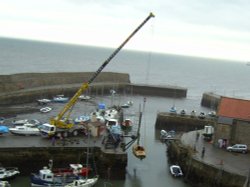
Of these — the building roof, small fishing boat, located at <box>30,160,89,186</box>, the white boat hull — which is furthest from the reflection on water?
the building roof

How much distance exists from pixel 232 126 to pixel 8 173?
73.8 ft

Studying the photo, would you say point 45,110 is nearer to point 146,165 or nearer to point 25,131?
point 25,131

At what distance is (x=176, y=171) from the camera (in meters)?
38.7

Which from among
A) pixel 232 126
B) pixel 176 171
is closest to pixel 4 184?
pixel 176 171

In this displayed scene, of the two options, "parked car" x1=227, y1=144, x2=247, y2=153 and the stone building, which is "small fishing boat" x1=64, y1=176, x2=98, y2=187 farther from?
the stone building

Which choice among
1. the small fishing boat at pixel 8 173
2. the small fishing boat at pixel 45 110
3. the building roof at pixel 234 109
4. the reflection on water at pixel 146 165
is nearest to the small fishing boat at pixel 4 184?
the small fishing boat at pixel 8 173

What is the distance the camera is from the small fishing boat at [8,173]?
33.1m

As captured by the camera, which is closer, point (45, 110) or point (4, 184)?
point (4, 184)

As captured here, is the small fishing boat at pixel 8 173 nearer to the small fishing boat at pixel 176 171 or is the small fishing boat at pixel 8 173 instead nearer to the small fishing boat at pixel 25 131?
the small fishing boat at pixel 25 131

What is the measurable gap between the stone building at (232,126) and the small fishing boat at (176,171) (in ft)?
18.7

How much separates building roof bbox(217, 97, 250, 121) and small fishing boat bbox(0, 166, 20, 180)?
21116 millimetres

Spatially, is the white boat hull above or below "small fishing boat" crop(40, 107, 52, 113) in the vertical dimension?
above

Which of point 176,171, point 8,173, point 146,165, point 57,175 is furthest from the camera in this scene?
point 146,165

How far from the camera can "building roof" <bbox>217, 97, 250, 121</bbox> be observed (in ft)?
138
